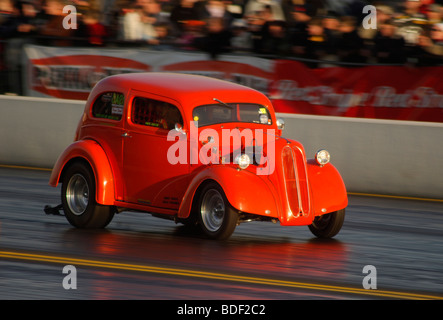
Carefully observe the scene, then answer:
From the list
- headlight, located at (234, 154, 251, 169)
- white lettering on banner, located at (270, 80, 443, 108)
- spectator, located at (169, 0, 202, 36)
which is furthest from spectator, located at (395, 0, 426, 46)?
headlight, located at (234, 154, 251, 169)

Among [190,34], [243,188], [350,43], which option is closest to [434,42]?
[350,43]

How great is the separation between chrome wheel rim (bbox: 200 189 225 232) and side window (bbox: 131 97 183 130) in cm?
102

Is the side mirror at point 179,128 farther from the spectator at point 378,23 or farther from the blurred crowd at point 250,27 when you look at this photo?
the spectator at point 378,23

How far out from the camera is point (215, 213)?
10.4 m

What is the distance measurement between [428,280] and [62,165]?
16.0 ft

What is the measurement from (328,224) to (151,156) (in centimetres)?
217

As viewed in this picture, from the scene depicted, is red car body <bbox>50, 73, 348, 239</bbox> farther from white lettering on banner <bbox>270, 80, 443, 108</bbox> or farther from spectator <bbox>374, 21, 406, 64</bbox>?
spectator <bbox>374, 21, 406, 64</bbox>

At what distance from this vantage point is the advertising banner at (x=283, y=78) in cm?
1495

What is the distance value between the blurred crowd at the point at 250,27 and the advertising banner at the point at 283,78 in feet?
0.66

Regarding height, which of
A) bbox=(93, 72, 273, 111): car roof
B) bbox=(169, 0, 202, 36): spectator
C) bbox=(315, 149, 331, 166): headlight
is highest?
bbox=(169, 0, 202, 36): spectator

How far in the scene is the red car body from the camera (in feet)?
33.7

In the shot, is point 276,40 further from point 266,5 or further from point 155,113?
point 155,113

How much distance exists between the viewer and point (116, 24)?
1788 centimetres

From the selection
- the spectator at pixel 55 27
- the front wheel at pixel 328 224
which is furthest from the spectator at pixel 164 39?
the front wheel at pixel 328 224
